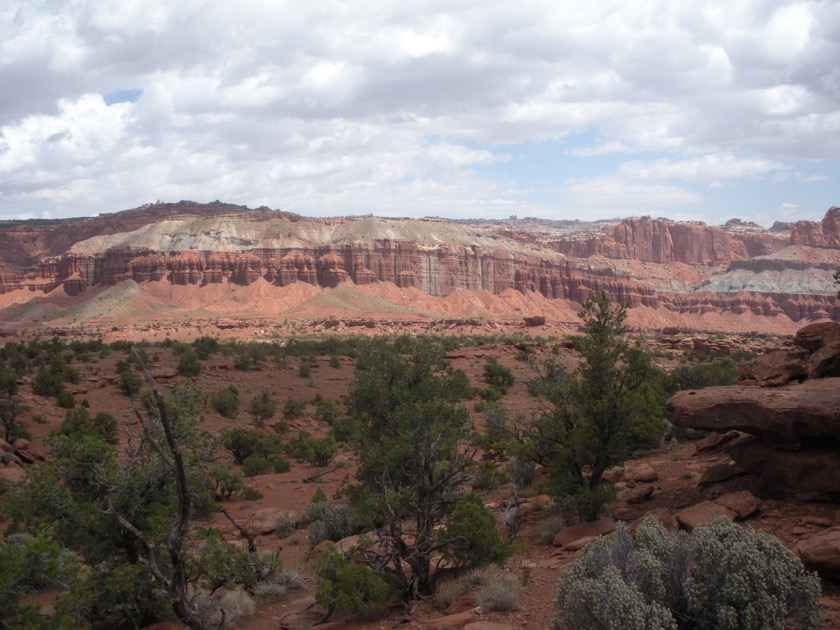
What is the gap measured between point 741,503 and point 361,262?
350ft

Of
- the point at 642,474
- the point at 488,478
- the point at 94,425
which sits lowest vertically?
the point at 488,478

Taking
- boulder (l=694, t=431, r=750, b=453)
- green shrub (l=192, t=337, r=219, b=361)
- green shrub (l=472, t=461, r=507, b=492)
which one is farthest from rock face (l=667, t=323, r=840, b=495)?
green shrub (l=192, t=337, r=219, b=361)

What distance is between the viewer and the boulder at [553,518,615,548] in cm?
1112

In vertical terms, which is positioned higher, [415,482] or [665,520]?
[415,482]

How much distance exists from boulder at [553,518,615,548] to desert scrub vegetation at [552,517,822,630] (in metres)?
4.57

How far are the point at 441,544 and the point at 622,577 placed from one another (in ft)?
11.9

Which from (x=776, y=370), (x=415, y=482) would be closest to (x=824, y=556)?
(x=415, y=482)

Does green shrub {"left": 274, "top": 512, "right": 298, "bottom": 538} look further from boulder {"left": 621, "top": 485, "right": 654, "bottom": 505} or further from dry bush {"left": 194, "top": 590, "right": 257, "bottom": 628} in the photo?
boulder {"left": 621, "top": 485, "right": 654, "bottom": 505}

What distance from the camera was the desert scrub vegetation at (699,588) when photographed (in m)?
5.70

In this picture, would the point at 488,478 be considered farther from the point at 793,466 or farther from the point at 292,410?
the point at 292,410

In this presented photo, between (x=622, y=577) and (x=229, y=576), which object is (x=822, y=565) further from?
(x=229, y=576)

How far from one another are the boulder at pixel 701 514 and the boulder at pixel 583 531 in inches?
57.8

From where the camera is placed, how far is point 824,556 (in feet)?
24.1

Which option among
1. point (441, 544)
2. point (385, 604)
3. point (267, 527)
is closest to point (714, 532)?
point (441, 544)
